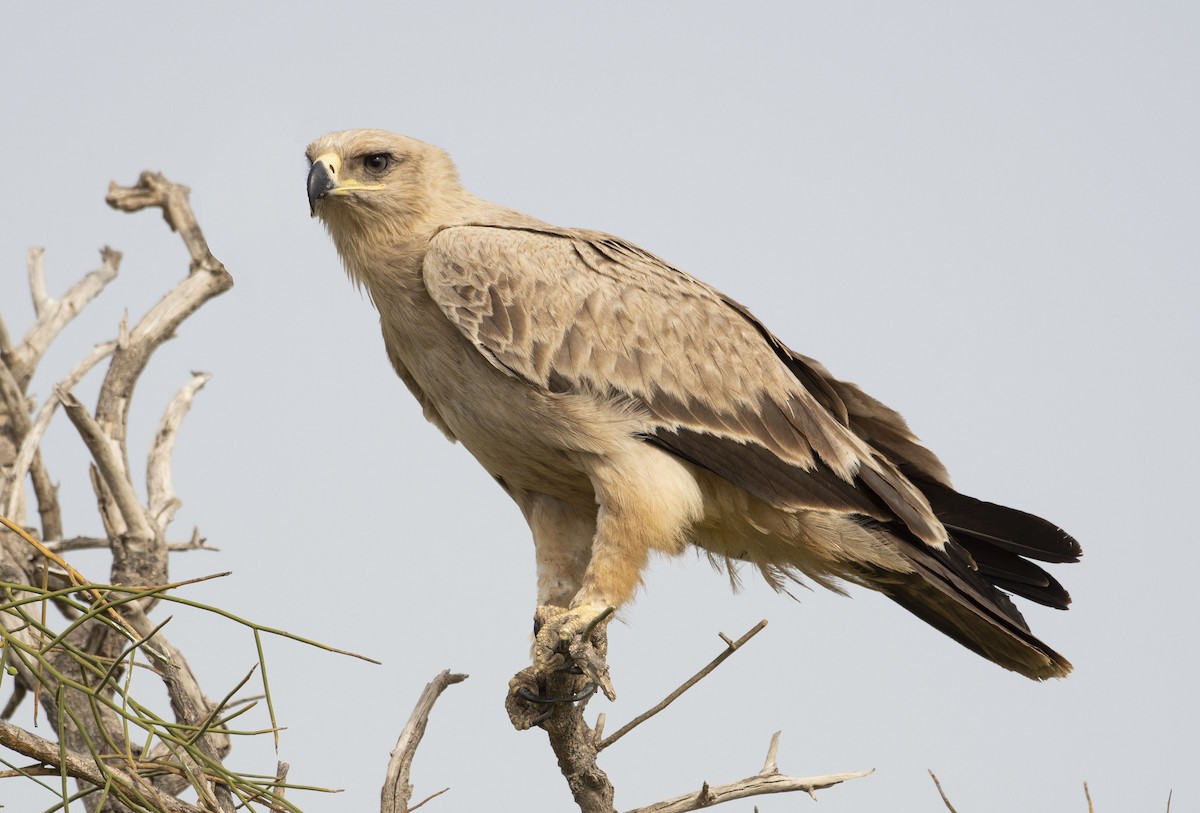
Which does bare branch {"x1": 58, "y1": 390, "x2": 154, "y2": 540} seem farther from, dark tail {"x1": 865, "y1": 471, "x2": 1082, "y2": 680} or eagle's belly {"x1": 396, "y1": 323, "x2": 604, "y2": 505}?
dark tail {"x1": 865, "y1": 471, "x2": 1082, "y2": 680}

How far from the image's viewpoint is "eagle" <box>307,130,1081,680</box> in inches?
198

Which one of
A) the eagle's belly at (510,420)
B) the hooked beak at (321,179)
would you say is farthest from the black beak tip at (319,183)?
the eagle's belly at (510,420)

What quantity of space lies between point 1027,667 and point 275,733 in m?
3.47

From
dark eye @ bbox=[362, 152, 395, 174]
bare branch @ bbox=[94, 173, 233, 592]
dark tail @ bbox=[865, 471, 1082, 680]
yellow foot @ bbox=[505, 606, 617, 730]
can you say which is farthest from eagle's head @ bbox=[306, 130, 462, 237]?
dark tail @ bbox=[865, 471, 1082, 680]

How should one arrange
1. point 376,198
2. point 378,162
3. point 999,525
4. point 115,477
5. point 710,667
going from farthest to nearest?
point 115,477 → point 999,525 → point 378,162 → point 376,198 → point 710,667

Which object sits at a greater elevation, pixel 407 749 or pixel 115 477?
pixel 115 477

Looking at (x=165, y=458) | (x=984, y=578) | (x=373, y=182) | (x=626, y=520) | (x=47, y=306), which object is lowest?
(x=984, y=578)

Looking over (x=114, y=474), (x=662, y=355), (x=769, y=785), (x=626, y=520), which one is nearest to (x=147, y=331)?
(x=114, y=474)

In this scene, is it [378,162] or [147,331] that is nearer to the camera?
[378,162]

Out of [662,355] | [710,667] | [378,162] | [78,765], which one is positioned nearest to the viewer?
[78,765]

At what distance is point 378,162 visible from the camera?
5.57m

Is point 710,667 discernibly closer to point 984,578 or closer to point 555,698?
point 555,698

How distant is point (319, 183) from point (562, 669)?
2.24 metres

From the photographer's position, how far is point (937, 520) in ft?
18.4
